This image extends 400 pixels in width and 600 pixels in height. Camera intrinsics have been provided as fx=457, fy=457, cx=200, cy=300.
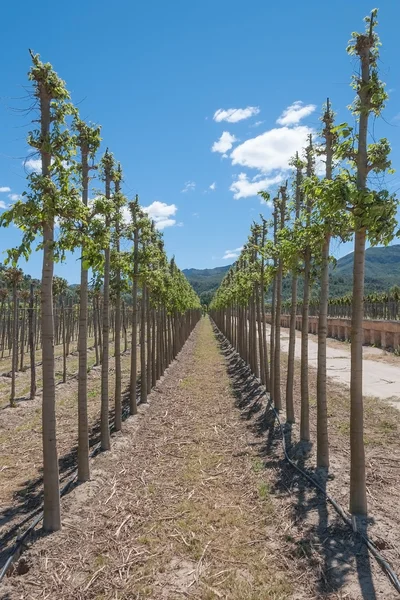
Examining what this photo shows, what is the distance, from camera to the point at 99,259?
6539mm

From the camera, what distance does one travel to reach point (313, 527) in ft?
21.9

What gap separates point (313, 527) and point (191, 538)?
179 cm

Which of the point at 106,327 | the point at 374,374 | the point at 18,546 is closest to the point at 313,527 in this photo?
the point at 18,546

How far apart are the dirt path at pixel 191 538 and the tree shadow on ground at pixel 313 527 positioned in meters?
0.02

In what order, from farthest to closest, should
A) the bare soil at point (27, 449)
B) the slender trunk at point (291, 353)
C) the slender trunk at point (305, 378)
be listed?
the slender trunk at point (291, 353) < the slender trunk at point (305, 378) < the bare soil at point (27, 449)

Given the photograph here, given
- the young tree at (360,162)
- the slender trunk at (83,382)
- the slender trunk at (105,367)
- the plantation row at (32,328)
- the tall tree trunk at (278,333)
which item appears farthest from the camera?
the plantation row at (32,328)

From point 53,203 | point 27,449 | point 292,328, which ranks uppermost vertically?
point 53,203

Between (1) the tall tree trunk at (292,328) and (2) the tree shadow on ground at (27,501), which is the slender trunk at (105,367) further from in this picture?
(1) the tall tree trunk at (292,328)

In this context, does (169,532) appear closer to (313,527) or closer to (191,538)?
(191,538)

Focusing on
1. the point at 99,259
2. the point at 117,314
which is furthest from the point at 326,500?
the point at 117,314

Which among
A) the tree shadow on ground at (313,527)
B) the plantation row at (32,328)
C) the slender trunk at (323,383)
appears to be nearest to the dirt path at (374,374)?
the tree shadow on ground at (313,527)

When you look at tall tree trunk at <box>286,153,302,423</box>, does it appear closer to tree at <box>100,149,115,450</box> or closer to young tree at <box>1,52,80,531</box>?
tree at <box>100,149,115,450</box>

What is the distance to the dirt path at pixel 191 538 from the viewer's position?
17.6ft

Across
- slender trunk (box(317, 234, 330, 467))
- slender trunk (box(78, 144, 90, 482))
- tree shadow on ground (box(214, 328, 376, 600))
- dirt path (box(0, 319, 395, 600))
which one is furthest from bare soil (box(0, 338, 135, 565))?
slender trunk (box(317, 234, 330, 467))
